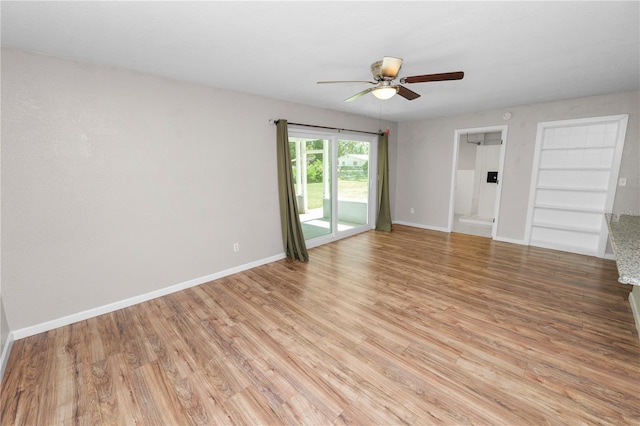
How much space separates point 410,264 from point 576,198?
10.1 feet

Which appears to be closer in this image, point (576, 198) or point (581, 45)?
point (581, 45)

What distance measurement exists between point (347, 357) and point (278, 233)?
244cm

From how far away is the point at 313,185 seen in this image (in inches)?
195

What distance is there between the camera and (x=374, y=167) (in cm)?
595

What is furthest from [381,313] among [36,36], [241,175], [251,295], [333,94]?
[36,36]

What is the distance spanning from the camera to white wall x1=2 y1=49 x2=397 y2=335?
2.28m

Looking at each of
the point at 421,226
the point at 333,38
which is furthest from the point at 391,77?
the point at 421,226

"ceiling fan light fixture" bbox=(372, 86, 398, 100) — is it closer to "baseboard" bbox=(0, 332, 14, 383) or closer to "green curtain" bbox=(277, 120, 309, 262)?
"green curtain" bbox=(277, 120, 309, 262)

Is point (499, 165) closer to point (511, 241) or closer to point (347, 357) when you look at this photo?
point (511, 241)

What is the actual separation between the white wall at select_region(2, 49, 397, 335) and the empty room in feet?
0.06

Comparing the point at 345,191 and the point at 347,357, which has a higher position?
the point at 345,191

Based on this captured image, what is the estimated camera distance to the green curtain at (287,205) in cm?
392

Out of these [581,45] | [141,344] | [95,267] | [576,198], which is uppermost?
[581,45]

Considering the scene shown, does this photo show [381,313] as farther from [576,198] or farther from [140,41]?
A: [576,198]
